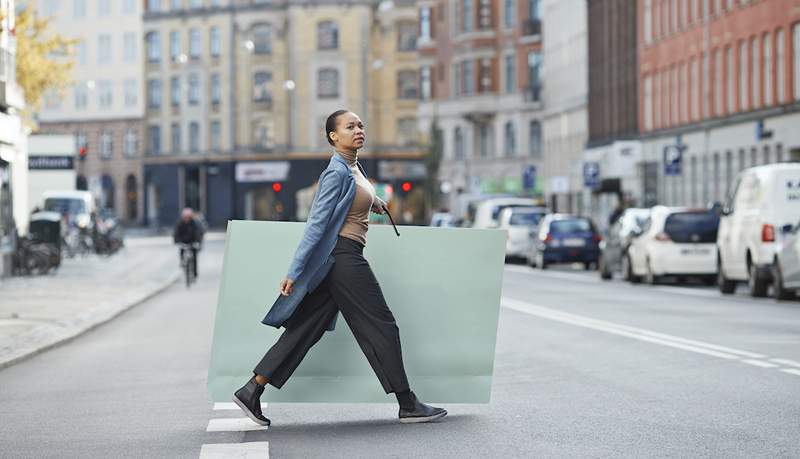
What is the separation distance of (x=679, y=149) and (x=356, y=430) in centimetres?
3887

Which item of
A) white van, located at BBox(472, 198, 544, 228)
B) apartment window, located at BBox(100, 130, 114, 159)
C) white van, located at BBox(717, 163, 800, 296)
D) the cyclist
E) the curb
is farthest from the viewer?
apartment window, located at BBox(100, 130, 114, 159)

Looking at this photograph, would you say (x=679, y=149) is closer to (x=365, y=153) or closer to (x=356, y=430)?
(x=356, y=430)

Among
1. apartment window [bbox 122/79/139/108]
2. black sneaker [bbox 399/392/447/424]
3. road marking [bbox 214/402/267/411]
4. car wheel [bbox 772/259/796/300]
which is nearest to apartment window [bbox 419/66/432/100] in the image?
apartment window [bbox 122/79/139/108]

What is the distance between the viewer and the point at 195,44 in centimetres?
11281

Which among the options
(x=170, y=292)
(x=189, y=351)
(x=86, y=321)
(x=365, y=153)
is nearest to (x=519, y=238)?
(x=170, y=292)

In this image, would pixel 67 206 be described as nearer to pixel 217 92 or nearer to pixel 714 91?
pixel 714 91

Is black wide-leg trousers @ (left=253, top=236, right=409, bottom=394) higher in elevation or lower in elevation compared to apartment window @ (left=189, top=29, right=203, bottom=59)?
lower

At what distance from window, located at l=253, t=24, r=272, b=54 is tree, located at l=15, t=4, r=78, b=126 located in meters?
61.2

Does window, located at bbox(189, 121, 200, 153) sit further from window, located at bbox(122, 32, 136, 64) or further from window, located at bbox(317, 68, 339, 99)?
window, located at bbox(317, 68, 339, 99)

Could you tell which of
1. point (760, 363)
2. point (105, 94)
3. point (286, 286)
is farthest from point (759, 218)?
point (105, 94)

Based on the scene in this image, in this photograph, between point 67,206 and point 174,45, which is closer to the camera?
point 67,206

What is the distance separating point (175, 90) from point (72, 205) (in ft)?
175

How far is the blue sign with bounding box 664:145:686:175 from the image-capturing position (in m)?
48.5

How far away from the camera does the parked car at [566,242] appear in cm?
4794
